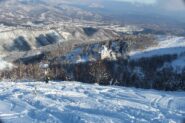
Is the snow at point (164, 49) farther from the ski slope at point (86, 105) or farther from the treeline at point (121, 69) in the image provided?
the ski slope at point (86, 105)

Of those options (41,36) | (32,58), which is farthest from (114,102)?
(41,36)

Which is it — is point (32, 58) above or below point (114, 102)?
below

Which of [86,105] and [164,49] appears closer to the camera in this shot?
[86,105]

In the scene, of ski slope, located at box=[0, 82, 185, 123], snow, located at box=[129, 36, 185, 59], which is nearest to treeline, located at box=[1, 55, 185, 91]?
snow, located at box=[129, 36, 185, 59]

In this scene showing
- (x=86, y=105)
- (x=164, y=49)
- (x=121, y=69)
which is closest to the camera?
(x=86, y=105)

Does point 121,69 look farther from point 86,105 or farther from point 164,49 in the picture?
point 86,105

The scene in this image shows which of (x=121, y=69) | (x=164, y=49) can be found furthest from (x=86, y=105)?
(x=164, y=49)

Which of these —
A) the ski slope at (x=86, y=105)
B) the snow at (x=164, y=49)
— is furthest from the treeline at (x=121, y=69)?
the ski slope at (x=86, y=105)

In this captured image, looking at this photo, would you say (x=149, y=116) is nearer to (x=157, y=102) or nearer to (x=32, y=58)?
(x=157, y=102)
